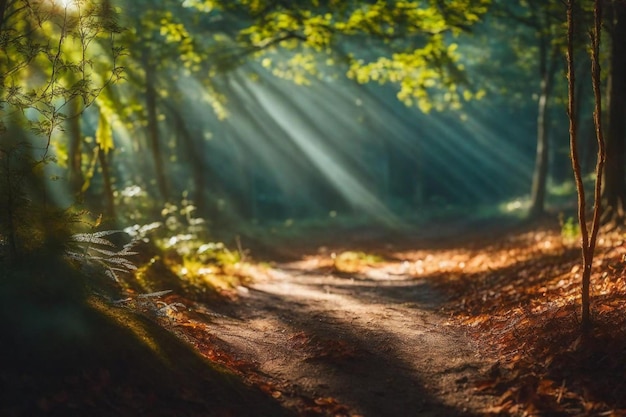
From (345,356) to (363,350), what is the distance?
350 millimetres

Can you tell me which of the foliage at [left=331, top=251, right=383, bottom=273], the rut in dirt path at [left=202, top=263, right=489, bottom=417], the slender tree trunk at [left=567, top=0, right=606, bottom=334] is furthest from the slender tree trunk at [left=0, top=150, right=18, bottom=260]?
the foliage at [left=331, top=251, right=383, bottom=273]

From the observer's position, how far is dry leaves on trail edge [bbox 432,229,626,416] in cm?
455

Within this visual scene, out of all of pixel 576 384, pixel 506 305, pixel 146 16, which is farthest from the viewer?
pixel 146 16

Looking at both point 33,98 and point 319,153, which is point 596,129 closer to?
point 33,98

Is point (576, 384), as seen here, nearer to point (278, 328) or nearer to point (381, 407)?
point (381, 407)

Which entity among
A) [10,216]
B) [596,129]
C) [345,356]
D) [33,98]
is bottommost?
[345,356]

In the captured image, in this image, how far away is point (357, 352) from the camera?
239 inches

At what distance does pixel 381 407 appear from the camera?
15.8 ft

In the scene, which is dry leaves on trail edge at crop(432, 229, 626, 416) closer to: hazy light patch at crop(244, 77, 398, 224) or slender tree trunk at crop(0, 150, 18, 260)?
slender tree trunk at crop(0, 150, 18, 260)

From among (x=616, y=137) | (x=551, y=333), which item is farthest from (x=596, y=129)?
(x=616, y=137)

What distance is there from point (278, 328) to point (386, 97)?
146 feet

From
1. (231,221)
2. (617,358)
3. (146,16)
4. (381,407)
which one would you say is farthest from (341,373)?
(231,221)

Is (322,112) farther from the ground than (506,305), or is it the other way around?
(322,112)

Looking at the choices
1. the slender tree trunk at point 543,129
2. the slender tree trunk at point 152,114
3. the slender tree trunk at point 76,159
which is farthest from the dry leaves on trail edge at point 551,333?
the slender tree trunk at point 152,114
